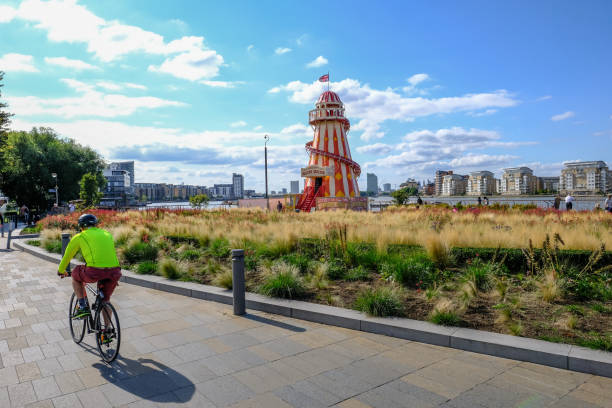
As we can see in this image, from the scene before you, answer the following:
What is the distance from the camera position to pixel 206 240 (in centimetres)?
1170

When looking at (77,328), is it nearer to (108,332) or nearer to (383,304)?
(108,332)

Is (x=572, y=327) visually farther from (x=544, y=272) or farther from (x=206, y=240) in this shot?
(x=206, y=240)

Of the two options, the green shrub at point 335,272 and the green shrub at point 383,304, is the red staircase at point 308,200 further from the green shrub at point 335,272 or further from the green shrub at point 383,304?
the green shrub at point 383,304

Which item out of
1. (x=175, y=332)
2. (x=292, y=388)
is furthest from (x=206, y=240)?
(x=292, y=388)

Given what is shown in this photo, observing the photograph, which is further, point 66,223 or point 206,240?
point 66,223

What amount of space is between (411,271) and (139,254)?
25.0 feet

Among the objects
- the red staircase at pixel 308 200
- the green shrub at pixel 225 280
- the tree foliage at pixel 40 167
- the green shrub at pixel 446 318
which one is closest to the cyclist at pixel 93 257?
the green shrub at pixel 225 280

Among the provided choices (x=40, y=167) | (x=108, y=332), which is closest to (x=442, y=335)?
(x=108, y=332)

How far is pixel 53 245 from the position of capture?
45.4 ft

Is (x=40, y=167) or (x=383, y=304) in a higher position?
(x=40, y=167)

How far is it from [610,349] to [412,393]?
2.24 m

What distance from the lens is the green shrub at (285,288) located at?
6.62 metres

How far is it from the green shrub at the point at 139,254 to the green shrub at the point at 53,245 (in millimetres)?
4132

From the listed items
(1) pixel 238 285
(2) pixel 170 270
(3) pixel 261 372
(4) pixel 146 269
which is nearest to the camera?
(3) pixel 261 372
